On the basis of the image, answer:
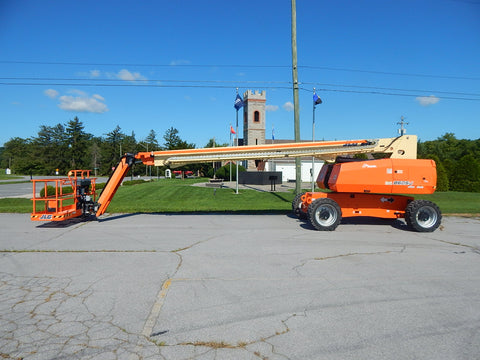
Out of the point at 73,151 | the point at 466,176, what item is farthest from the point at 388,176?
Answer: the point at 73,151

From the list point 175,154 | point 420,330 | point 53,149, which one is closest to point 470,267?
point 420,330

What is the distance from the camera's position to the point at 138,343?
12.1ft

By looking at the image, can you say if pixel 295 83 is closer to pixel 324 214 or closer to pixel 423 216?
pixel 324 214

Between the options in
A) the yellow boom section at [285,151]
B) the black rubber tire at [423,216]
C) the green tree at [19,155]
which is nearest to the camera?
the black rubber tire at [423,216]

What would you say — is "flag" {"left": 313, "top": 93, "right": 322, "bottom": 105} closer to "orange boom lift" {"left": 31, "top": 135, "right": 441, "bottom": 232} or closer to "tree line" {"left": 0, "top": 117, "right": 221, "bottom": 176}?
"orange boom lift" {"left": 31, "top": 135, "right": 441, "bottom": 232}

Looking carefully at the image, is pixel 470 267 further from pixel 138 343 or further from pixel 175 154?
pixel 175 154

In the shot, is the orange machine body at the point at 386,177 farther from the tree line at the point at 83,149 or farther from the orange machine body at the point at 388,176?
the tree line at the point at 83,149

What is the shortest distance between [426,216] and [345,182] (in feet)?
9.12

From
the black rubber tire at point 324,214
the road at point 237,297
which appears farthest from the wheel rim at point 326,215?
the road at point 237,297

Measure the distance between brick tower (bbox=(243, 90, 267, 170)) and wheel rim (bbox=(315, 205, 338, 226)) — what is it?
56.3 metres

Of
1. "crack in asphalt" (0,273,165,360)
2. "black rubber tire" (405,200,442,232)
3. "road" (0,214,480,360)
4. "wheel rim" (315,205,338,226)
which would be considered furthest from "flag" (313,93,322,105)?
"crack in asphalt" (0,273,165,360)

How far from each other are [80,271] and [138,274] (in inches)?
43.5

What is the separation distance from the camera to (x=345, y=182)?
33.8 ft

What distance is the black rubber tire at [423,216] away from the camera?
10312 millimetres
